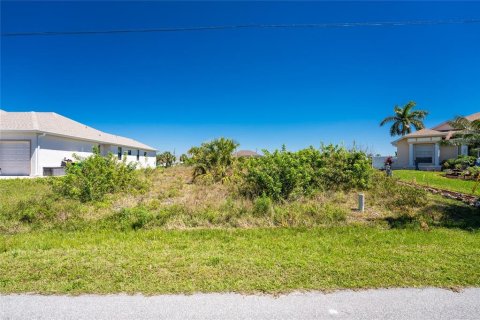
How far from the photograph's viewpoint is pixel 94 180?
307 inches

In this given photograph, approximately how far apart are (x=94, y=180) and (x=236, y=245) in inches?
224

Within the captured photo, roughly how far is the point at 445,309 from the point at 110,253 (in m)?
4.40

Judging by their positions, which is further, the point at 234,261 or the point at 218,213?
the point at 218,213

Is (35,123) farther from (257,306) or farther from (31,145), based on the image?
(257,306)

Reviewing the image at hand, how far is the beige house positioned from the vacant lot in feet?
64.5

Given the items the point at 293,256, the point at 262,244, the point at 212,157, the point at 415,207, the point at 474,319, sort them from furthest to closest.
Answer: the point at 212,157 → the point at 415,207 → the point at 262,244 → the point at 293,256 → the point at 474,319

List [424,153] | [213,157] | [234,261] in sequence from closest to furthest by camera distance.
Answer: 1. [234,261]
2. [213,157]
3. [424,153]

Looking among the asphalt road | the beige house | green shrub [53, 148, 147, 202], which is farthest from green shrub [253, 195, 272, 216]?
the beige house

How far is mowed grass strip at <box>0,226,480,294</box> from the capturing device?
3.06 metres

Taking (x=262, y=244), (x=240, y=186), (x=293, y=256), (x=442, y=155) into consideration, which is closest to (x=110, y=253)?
(x=262, y=244)

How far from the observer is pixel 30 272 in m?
3.36

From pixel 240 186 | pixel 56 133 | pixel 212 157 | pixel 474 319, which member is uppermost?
pixel 56 133

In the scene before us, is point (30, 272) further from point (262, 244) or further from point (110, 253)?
point (262, 244)

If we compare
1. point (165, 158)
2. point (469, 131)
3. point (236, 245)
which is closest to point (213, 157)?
point (236, 245)
